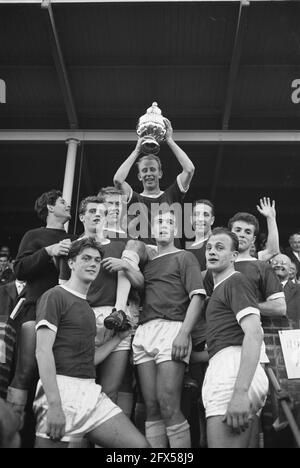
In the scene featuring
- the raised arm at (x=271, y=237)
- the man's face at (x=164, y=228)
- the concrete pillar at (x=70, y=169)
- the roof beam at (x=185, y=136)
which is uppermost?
the roof beam at (x=185, y=136)

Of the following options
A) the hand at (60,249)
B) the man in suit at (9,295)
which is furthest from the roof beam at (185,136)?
the hand at (60,249)

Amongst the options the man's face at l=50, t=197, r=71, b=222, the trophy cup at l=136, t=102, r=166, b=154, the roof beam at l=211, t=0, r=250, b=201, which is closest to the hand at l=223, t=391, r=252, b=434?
the man's face at l=50, t=197, r=71, b=222

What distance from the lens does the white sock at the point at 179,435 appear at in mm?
2906

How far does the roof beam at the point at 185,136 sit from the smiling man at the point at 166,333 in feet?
19.4

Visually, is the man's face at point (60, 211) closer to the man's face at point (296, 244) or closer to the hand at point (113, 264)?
the hand at point (113, 264)

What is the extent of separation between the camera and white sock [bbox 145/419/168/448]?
9.85 ft

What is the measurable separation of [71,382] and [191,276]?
1044 millimetres

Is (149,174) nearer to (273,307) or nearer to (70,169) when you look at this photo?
(273,307)

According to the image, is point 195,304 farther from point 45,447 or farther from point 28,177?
point 28,177

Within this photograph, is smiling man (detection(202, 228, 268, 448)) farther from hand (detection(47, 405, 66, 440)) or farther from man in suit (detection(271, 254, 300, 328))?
man in suit (detection(271, 254, 300, 328))

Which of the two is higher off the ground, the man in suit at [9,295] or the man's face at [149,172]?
the man's face at [149,172]

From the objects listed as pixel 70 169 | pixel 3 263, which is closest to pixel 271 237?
pixel 3 263

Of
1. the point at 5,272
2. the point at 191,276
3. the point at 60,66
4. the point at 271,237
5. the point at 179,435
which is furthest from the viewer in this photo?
the point at 60,66

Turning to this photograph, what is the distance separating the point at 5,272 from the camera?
284 inches
